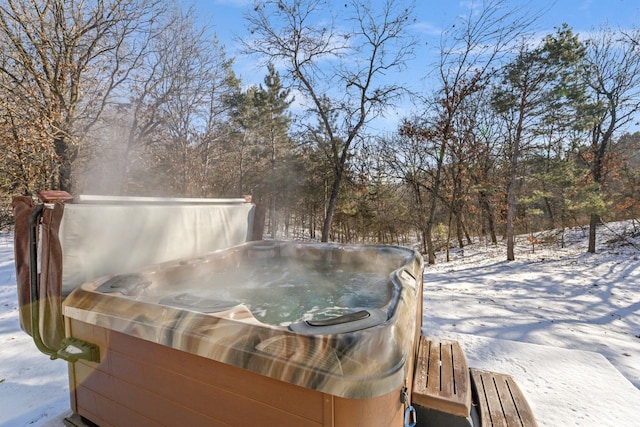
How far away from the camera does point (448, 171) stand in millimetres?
8789

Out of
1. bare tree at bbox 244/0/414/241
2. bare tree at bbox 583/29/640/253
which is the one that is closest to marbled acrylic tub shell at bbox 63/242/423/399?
bare tree at bbox 244/0/414/241

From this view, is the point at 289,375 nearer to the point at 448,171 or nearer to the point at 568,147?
the point at 448,171

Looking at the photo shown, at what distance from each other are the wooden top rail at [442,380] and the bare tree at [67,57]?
17.7 feet

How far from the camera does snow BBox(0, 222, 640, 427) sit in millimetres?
1641

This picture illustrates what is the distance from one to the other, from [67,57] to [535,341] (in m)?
→ 7.71

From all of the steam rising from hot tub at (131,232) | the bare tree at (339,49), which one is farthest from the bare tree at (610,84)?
the steam rising from hot tub at (131,232)

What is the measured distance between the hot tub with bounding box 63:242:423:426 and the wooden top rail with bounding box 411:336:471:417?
0.71 feet

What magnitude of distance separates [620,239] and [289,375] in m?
10.1

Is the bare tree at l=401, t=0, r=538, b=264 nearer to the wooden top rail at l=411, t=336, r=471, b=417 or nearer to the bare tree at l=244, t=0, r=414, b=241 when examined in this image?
the bare tree at l=244, t=0, r=414, b=241

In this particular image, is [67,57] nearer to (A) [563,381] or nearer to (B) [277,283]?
(B) [277,283]

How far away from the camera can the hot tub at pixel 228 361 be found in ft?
2.74

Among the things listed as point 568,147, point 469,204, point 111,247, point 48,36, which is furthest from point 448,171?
point 48,36

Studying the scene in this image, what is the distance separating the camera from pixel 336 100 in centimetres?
617

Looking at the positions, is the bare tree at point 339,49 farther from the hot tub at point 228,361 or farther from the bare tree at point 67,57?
the hot tub at point 228,361
